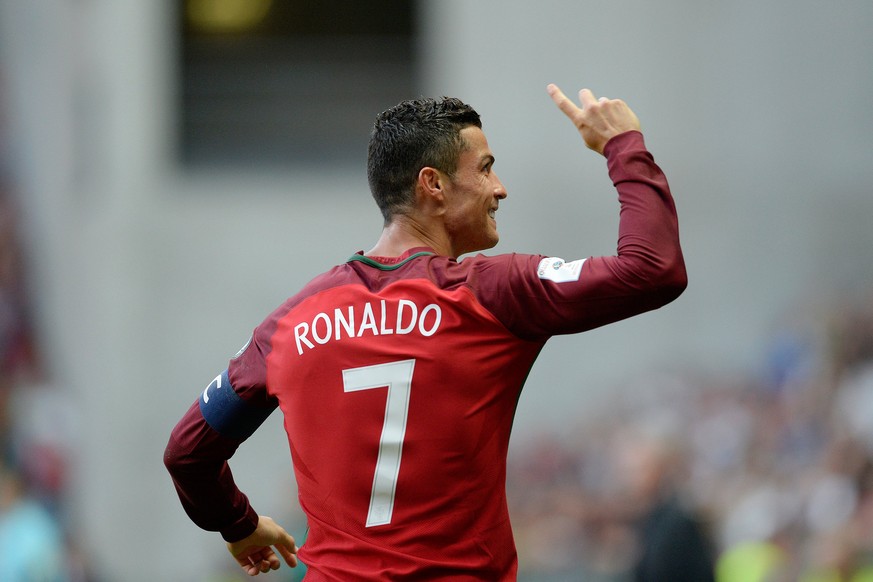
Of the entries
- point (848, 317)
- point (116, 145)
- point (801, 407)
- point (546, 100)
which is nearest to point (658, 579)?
point (801, 407)

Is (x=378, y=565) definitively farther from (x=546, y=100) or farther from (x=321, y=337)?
(x=546, y=100)

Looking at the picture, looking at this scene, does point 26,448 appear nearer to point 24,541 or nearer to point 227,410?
point 24,541

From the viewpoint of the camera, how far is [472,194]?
145 inches

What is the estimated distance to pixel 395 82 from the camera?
14.8 metres

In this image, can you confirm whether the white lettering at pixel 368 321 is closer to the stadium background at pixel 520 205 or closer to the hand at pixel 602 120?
the hand at pixel 602 120

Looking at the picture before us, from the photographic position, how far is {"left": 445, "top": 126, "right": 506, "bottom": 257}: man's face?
3.66 meters

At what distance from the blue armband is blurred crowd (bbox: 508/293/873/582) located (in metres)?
3.66

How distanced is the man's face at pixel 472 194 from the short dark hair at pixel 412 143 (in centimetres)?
3

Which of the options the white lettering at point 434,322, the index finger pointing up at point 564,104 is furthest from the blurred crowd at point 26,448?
the index finger pointing up at point 564,104

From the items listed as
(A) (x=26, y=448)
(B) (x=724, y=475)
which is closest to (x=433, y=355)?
(B) (x=724, y=475)

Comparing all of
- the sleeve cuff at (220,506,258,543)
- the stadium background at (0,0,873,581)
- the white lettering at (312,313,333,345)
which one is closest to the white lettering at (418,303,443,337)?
the white lettering at (312,313,333,345)

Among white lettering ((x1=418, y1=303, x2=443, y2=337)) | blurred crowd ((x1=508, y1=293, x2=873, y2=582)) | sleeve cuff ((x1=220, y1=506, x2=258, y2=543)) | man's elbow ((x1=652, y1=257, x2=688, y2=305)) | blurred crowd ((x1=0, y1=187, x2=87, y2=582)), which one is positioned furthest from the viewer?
blurred crowd ((x1=0, y1=187, x2=87, y2=582))

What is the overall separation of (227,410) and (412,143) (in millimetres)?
897

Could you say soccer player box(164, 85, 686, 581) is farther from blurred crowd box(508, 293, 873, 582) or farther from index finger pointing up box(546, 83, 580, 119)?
blurred crowd box(508, 293, 873, 582)
